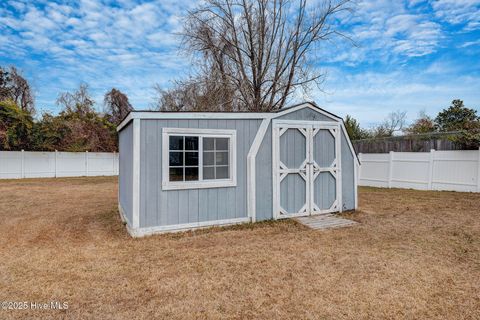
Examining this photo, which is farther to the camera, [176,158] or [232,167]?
[232,167]

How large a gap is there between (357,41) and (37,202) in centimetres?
1408

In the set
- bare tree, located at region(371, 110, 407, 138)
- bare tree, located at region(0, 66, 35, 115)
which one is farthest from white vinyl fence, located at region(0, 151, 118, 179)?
bare tree, located at region(371, 110, 407, 138)

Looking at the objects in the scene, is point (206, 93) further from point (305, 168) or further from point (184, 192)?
point (184, 192)

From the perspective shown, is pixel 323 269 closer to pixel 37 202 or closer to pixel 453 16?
pixel 37 202

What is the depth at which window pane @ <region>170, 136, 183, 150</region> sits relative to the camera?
5215 millimetres

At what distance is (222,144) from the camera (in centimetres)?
567

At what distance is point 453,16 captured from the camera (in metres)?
9.02

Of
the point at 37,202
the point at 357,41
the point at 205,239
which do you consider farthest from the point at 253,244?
the point at 357,41

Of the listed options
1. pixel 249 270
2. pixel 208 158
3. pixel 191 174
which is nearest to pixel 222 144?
pixel 208 158

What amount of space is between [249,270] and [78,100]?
27.6 m

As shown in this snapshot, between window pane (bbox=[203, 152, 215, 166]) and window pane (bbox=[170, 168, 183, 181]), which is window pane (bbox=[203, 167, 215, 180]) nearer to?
window pane (bbox=[203, 152, 215, 166])

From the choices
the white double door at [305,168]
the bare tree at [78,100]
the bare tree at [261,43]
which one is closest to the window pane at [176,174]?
the white double door at [305,168]

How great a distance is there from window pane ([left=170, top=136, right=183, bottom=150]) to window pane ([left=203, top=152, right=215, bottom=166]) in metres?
0.51

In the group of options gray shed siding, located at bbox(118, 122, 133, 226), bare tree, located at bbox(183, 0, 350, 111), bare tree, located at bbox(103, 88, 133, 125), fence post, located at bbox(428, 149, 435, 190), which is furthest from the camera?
bare tree, located at bbox(103, 88, 133, 125)
